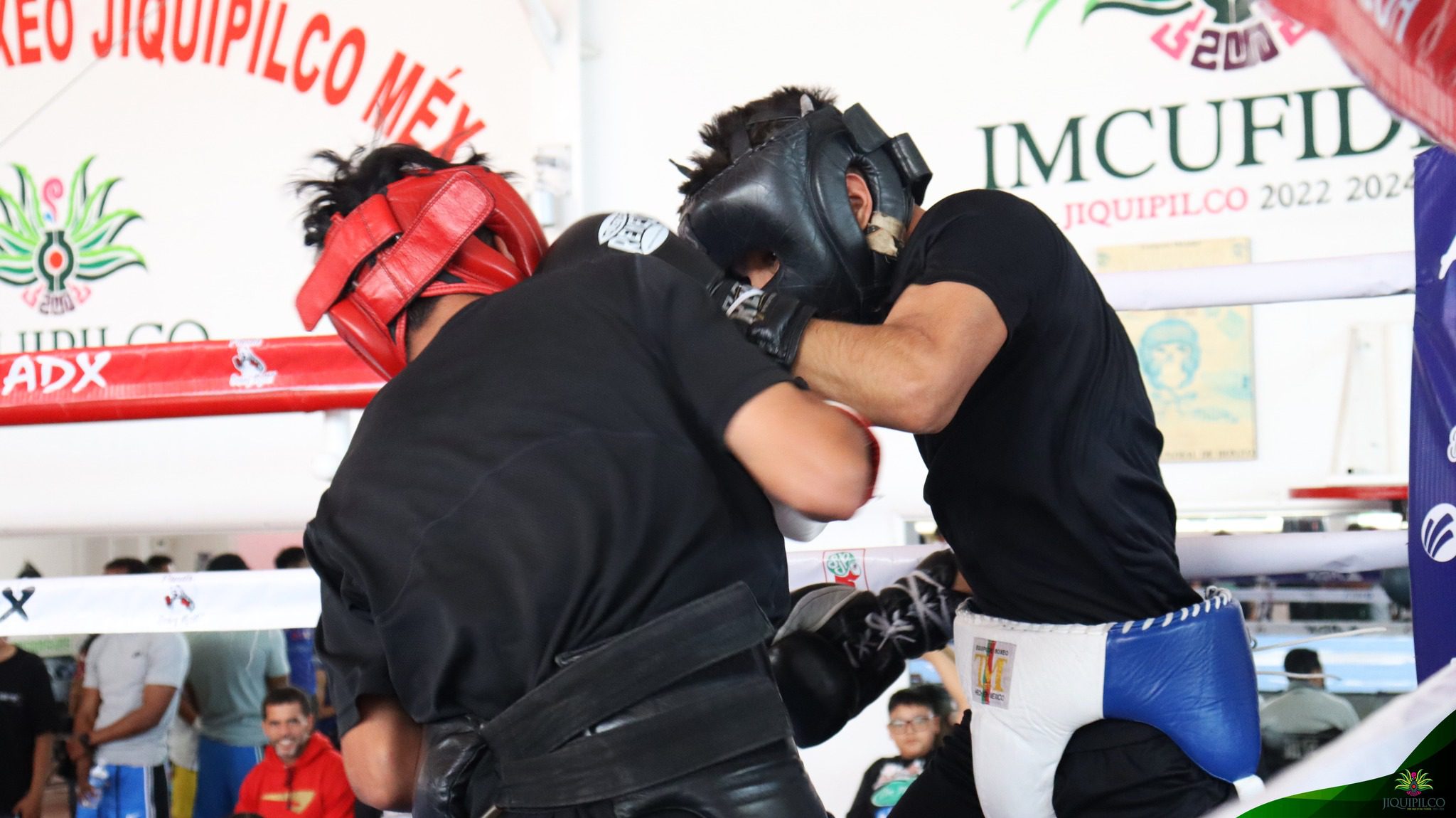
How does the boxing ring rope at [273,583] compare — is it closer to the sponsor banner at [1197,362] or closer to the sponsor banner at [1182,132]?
the sponsor banner at [1197,362]

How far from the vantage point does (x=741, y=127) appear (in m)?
1.64

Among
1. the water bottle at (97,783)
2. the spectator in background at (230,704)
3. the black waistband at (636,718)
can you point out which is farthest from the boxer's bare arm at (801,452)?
the water bottle at (97,783)

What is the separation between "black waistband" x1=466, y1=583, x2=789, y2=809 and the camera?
39.9 inches

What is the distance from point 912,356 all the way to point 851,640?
→ 0.53 metres

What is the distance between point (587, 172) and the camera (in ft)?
18.6

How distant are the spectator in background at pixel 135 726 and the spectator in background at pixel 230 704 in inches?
4.4

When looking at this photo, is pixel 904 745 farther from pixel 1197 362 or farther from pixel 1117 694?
pixel 1117 694

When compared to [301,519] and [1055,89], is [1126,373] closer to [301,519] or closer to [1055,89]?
[301,519]

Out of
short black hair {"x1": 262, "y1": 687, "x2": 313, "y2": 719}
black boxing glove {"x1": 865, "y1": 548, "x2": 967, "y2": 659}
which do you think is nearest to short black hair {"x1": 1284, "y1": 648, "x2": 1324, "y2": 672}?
black boxing glove {"x1": 865, "y1": 548, "x2": 967, "y2": 659}

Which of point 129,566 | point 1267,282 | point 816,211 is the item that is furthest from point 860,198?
point 129,566

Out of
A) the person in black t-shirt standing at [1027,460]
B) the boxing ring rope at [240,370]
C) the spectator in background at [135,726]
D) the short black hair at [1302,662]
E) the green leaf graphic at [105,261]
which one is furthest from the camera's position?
the green leaf graphic at [105,261]

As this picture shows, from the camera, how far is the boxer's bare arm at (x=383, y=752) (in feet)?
4.03

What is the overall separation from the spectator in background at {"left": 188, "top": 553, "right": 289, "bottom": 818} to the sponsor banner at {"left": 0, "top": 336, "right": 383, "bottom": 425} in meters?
1.84

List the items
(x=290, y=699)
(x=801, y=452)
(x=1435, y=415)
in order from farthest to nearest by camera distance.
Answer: (x=290, y=699) → (x=1435, y=415) → (x=801, y=452)
